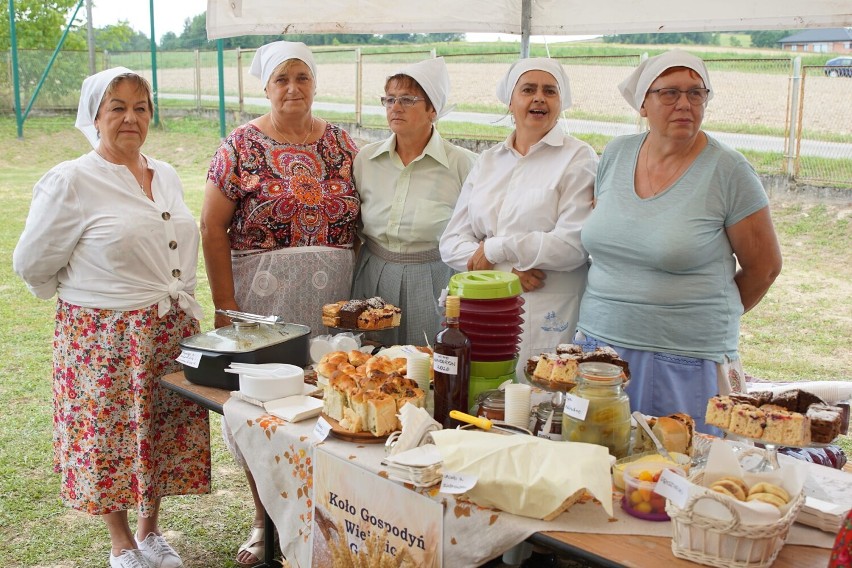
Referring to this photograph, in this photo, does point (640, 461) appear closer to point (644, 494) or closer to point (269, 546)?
point (644, 494)

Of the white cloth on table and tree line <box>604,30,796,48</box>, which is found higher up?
tree line <box>604,30,796,48</box>

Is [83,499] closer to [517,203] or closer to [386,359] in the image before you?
[386,359]

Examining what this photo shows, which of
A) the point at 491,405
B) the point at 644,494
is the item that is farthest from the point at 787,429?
the point at 491,405

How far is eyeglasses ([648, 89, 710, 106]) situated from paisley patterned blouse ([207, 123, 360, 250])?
130cm

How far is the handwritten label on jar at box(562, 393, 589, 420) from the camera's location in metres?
1.93

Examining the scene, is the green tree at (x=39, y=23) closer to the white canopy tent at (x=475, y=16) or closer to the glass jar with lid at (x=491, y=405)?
the white canopy tent at (x=475, y=16)

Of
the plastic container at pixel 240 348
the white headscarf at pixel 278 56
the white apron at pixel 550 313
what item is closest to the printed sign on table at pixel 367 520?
the plastic container at pixel 240 348

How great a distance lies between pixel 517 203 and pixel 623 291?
1.86ft

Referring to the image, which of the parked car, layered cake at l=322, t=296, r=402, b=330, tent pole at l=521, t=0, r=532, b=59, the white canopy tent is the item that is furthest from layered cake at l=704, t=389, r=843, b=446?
the parked car

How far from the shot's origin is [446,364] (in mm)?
2188

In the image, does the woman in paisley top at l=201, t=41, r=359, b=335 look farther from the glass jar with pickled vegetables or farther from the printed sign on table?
the glass jar with pickled vegetables

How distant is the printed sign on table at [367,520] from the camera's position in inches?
77.9

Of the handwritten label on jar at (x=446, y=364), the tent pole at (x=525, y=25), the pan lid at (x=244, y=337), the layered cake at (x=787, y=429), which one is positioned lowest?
the pan lid at (x=244, y=337)

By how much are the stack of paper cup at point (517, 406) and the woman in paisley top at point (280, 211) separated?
1.36m
